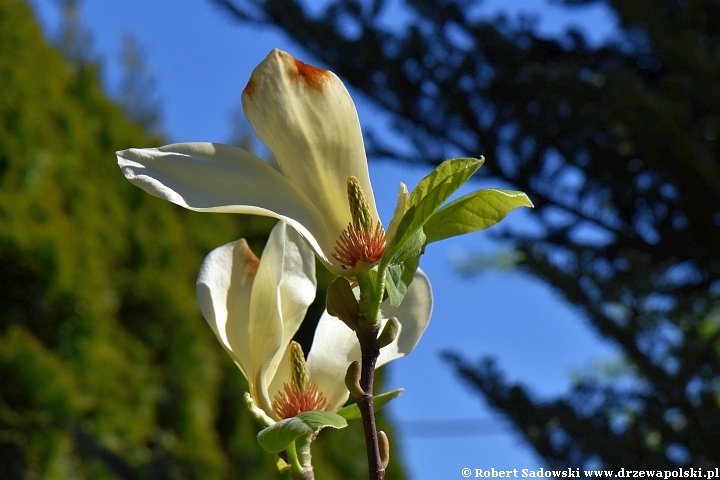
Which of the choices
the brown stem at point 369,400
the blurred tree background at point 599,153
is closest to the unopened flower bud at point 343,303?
the brown stem at point 369,400

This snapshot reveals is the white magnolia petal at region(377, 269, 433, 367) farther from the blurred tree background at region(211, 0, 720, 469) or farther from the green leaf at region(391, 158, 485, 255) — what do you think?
the blurred tree background at region(211, 0, 720, 469)

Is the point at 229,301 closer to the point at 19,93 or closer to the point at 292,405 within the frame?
the point at 292,405

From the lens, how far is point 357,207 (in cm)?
36

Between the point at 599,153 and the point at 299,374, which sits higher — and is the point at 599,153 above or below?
above

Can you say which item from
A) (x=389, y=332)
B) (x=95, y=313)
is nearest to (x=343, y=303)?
(x=389, y=332)

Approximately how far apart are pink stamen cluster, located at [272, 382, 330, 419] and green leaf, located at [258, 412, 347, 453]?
0.20 feet

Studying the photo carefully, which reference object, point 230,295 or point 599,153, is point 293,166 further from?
point 599,153

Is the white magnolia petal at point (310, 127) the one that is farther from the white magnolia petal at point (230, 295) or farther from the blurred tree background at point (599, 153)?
the blurred tree background at point (599, 153)

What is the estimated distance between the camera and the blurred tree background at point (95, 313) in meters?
1.75

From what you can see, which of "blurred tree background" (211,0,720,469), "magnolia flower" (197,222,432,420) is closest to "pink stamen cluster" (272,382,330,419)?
"magnolia flower" (197,222,432,420)

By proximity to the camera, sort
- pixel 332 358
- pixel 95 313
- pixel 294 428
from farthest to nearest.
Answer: pixel 95 313
pixel 332 358
pixel 294 428

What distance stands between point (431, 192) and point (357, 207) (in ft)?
0.13

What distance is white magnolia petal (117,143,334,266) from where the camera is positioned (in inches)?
13.5

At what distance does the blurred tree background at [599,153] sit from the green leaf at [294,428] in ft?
4.54
